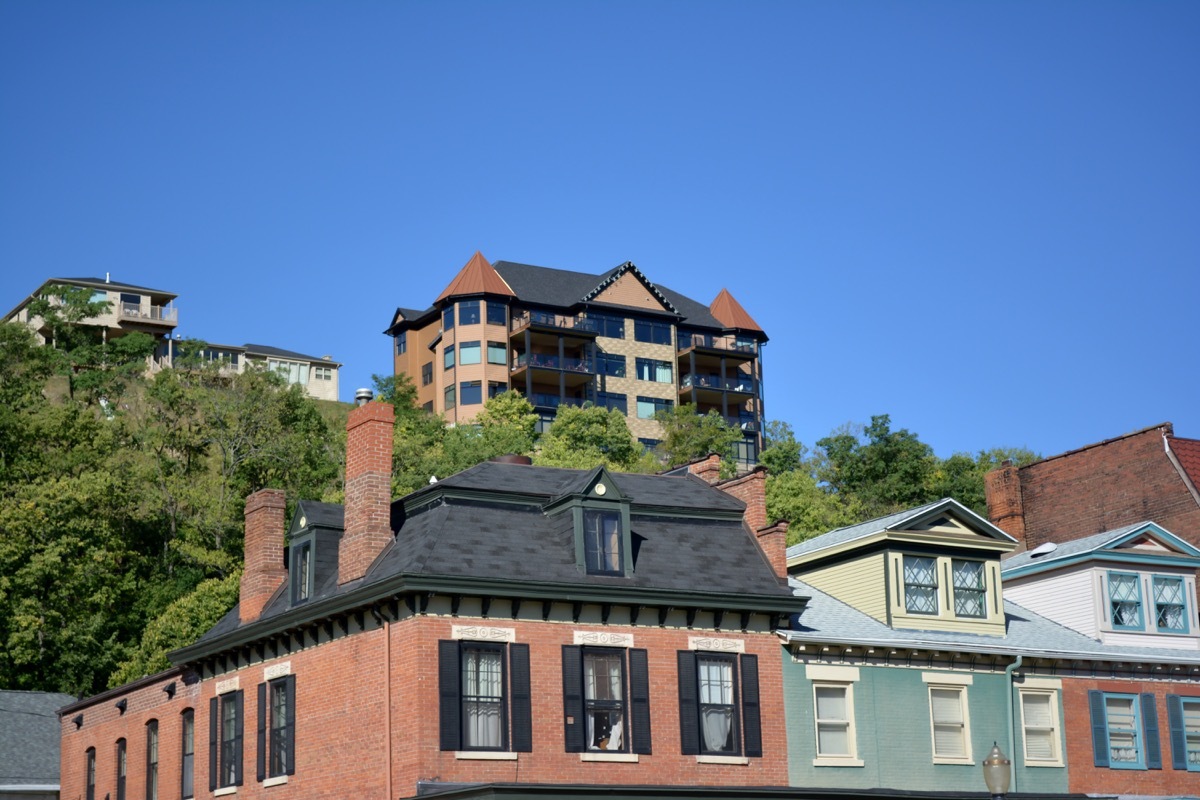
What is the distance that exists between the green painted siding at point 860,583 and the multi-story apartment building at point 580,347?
2760 inches

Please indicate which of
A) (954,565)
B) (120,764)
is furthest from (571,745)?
(120,764)

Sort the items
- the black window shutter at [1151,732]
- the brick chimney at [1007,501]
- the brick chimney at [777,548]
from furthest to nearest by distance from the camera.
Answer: the brick chimney at [1007,501], the black window shutter at [1151,732], the brick chimney at [777,548]

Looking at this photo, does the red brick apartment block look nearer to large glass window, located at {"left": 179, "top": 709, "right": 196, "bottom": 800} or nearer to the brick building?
the brick building

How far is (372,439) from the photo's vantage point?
3200 cm

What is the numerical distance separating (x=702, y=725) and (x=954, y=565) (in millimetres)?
8112

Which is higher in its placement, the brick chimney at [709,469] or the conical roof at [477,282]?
the conical roof at [477,282]

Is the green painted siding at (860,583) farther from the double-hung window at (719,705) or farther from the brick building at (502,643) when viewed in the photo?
the double-hung window at (719,705)

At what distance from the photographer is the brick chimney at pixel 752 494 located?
3516 cm

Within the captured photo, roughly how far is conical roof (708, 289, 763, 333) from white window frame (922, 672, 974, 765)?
8793 cm

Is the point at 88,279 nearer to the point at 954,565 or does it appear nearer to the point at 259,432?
the point at 259,432

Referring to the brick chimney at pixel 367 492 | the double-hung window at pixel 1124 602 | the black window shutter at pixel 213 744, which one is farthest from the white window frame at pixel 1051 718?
the black window shutter at pixel 213 744

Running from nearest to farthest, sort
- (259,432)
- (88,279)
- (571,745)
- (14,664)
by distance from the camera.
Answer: (571,745) → (14,664) → (259,432) → (88,279)

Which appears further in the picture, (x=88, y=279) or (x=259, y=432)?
(x=88, y=279)

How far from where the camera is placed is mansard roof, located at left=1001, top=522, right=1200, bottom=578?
3850 centimetres
